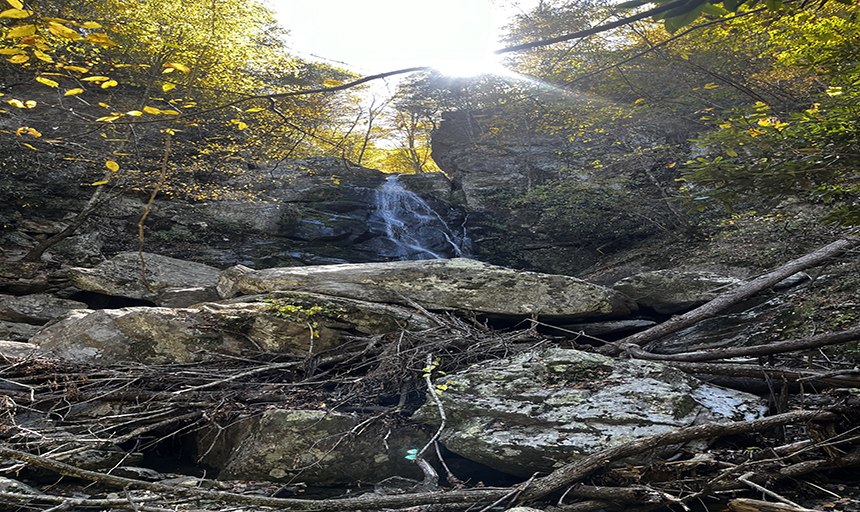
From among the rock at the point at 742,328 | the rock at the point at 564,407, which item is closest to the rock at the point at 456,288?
the rock at the point at 742,328

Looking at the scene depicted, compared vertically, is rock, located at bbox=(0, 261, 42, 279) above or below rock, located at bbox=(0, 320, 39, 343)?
above

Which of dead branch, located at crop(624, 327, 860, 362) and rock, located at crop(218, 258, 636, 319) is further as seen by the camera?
rock, located at crop(218, 258, 636, 319)

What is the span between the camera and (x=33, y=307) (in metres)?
8.01

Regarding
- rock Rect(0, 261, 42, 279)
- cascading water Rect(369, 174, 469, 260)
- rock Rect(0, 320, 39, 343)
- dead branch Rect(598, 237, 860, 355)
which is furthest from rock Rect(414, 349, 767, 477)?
rock Rect(0, 261, 42, 279)

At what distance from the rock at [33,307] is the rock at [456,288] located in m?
3.68

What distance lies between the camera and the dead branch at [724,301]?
5848 millimetres

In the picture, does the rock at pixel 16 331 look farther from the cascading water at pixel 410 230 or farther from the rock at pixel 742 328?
the rock at pixel 742 328

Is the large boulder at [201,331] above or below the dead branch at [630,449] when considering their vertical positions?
below

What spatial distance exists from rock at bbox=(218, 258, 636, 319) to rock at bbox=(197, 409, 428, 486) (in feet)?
8.07

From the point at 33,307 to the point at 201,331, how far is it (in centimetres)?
495

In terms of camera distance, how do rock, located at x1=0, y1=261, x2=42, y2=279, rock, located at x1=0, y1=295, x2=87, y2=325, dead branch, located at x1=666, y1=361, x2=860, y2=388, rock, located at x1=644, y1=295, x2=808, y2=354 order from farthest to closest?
rock, located at x1=0, y1=261, x2=42, y2=279 < rock, located at x1=0, y1=295, x2=87, y2=325 < rock, located at x1=644, y1=295, x2=808, y2=354 < dead branch, located at x1=666, y1=361, x2=860, y2=388

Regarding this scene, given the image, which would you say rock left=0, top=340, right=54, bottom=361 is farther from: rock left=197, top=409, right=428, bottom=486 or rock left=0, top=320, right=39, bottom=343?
rock left=197, top=409, right=428, bottom=486

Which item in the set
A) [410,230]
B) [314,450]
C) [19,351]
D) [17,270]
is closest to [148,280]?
[17,270]

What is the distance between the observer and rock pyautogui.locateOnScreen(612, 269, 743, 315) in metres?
6.94
